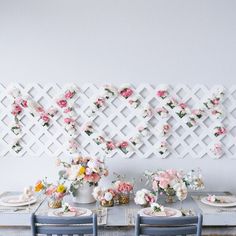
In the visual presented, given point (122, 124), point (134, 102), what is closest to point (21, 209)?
point (122, 124)

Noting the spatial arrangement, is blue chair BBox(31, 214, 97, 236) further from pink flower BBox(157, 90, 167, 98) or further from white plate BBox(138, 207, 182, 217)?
pink flower BBox(157, 90, 167, 98)

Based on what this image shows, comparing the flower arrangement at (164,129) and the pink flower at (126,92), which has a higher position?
the pink flower at (126,92)

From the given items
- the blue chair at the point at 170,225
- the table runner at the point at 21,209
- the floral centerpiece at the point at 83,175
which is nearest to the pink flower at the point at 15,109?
the floral centerpiece at the point at 83,175

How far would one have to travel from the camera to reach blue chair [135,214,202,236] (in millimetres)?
2066

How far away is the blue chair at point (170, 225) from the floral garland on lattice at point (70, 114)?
105 cm

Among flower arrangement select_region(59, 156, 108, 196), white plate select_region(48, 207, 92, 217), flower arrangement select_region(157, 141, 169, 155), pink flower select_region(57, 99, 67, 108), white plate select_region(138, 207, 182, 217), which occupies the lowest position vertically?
white plate select_region(138, 207, 182, 217)

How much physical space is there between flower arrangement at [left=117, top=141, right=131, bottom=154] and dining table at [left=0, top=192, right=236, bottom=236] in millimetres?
486

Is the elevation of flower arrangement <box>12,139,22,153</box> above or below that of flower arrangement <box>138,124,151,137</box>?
below

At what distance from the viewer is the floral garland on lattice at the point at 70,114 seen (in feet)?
9.73

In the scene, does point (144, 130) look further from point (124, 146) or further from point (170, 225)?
point (170, 225)

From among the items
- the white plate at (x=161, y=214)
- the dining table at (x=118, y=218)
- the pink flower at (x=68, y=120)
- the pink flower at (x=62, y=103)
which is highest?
the pink flower at (x=62, y=103)

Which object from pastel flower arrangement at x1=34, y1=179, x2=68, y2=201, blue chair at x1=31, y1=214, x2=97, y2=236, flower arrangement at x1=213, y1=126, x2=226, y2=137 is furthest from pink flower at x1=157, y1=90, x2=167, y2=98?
blue chair at x1=31, y1=214, x2=97, y2=236

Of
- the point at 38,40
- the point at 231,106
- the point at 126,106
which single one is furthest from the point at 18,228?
the point at 231,106

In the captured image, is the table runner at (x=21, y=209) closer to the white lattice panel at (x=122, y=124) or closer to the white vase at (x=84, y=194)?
the white vase at (x=84, y=194)
